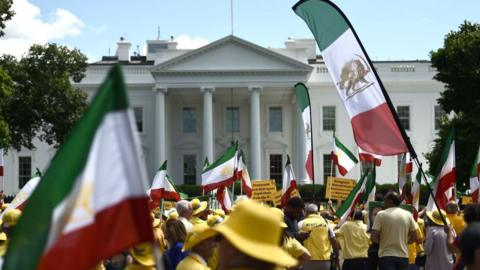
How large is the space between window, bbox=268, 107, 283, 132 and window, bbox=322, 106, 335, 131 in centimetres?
315

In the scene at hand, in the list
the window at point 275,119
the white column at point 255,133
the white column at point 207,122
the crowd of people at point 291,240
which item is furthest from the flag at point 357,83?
the window at point 275,119

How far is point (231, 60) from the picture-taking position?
54.8 m

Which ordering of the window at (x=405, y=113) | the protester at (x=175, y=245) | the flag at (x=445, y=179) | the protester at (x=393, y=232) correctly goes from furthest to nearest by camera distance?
the window at (x=405, y=113), the flag at (x=445, y=179), the protester at (x=393, y=232), the protester at (x=175, y=245)

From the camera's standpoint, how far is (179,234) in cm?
697

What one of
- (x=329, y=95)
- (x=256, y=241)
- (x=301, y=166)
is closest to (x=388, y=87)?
(x=329, y=95)

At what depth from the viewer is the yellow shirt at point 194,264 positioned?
5.23m

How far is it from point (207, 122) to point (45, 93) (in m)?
15.5

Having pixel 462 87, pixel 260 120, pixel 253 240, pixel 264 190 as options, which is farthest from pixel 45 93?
pixel 253 240

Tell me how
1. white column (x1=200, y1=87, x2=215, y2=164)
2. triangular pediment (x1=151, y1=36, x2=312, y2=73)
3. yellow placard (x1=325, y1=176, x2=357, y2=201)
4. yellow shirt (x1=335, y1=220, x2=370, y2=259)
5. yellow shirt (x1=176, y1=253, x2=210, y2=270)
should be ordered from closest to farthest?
yellow shirt (x1=176, y1=253, x2=210, y2=270) → yellow shirt (x1=335, y1=220, x2=370, y2=259) → yellow placard (x1=325, y1=176, x2=357, y2=201) → triangular pediment (x1=151, y1=36, x2=312, y2=73) → white column (x1=200, y1=87, x2=215, y2=164)

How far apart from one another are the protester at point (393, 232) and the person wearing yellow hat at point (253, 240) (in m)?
6.61

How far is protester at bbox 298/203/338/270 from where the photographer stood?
1067 centimetres

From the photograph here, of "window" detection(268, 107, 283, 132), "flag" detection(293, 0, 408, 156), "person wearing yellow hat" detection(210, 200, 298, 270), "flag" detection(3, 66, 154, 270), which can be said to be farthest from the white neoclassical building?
"flag" detection(3, 66, 154, 270)

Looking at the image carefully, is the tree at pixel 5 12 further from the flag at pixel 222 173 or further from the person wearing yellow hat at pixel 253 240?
the person wearing yellow hat at pixel 253 240

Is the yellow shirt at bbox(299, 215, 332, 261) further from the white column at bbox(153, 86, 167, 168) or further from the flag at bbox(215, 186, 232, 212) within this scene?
the white column at bbox(153, 86, 167, 168)
